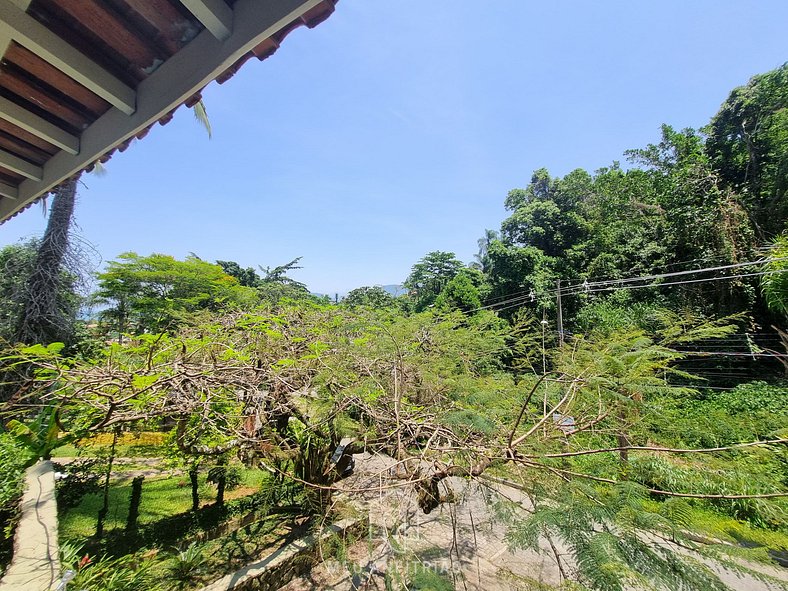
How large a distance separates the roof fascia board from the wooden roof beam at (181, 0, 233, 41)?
0.09 feet

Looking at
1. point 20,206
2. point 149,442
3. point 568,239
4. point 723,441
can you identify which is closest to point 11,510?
point 149,442

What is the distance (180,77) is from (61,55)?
0.47 meters

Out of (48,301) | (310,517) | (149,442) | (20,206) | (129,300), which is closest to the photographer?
(20,206)

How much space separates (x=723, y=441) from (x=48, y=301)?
640 inches

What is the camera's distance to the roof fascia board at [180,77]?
1.25 metres

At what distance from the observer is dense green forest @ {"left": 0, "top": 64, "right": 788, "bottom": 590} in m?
1.38

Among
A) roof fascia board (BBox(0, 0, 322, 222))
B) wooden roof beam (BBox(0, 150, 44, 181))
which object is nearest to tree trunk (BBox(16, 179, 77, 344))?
wooden roof beam (BBox(0, 150, 44, 181))

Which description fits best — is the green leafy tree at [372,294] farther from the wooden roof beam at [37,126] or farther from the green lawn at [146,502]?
the wooden roof beam at [37,126]

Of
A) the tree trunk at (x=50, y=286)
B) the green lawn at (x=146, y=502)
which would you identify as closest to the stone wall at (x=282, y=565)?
the green lawn at (x=146, y=502)

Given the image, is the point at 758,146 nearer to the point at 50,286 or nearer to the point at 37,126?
the point at 37,126

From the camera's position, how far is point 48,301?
1078cm

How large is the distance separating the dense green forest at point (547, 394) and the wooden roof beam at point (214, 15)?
1.95 m

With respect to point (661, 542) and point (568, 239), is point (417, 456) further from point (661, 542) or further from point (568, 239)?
point (568, 239)

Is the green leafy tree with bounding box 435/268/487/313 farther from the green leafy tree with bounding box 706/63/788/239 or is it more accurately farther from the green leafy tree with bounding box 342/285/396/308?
the green leafy tree with bounding box 706/63/788/239
